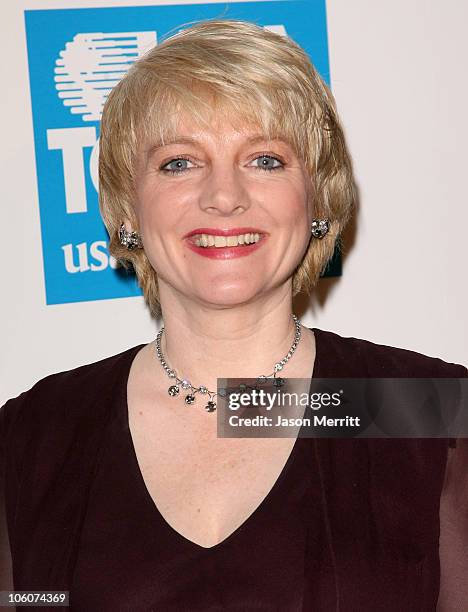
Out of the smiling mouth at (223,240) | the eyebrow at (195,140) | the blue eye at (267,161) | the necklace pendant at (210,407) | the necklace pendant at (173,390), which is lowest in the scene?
the necklace pendant at (210,407)

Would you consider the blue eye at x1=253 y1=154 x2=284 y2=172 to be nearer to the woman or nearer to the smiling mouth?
the woman

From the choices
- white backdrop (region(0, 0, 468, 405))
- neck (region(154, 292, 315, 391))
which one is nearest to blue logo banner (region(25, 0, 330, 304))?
white backdrop (region(0, 0, 468, 405))

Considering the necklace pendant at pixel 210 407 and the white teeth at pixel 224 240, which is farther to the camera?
the necklace pendant at pixel 210 407

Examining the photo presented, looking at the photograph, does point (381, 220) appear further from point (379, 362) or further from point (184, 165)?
point (184, 165)

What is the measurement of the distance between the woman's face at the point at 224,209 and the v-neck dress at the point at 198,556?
318mm

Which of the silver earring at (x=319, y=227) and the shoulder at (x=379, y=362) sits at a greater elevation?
the silver earring at (x=319, y=227)

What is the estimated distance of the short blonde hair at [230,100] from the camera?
5.55 feet

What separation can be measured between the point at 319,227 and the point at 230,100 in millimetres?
337

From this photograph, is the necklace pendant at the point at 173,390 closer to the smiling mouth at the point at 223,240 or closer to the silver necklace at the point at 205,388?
the silver necklace at the point at 205,388

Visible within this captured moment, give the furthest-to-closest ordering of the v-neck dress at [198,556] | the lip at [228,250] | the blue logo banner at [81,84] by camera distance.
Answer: the blue logo banner at [81,84], the lip at [228,250], the v-neck dress at [198,556]

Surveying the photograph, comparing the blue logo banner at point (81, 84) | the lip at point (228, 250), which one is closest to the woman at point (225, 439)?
the lip at point (228, 250)

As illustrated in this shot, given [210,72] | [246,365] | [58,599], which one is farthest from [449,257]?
[58,599]

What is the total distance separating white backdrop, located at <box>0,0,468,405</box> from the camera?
2211mm

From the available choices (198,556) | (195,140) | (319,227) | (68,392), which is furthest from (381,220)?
(198,556)
